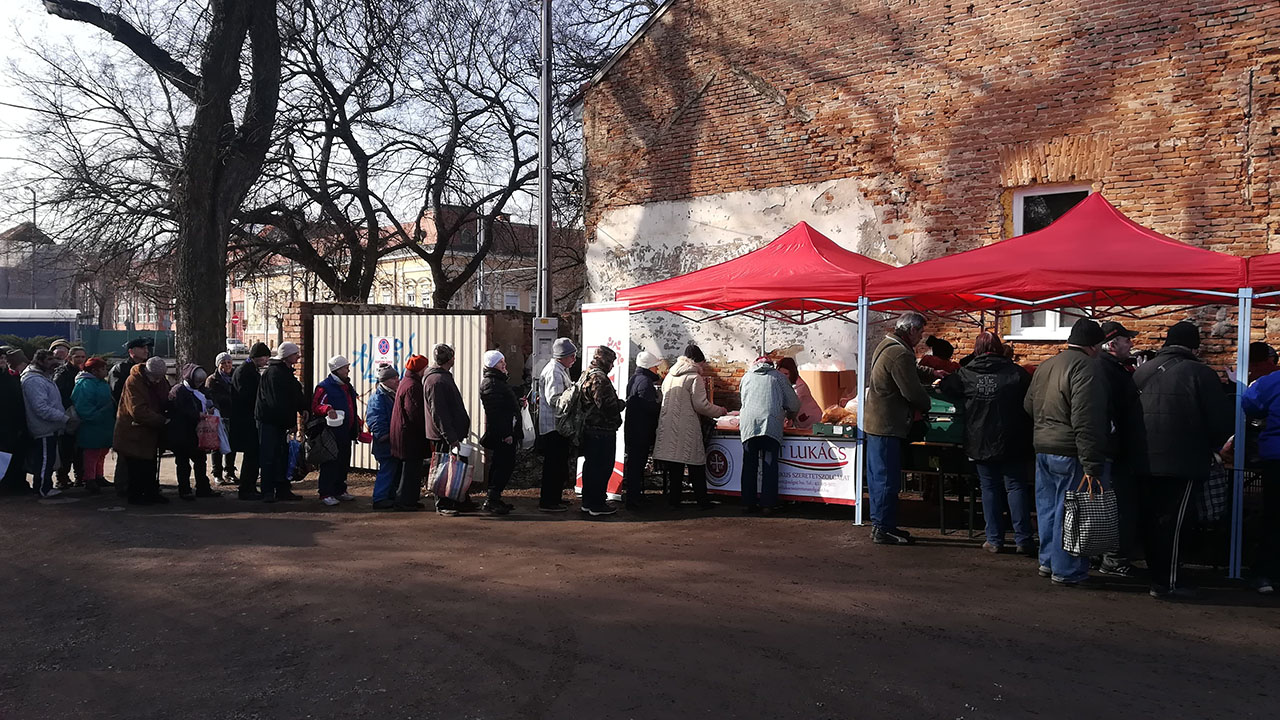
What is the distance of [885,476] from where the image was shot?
318 inches

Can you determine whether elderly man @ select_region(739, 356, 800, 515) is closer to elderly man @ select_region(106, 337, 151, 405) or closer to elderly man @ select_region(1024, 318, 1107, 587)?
elderly man @ select_region(1024, 318, 1107, 587)

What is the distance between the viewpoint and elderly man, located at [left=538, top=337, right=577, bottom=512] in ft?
32.1

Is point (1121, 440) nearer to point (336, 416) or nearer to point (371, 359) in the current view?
point (336, 416)

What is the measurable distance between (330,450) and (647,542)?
3981 millimetres

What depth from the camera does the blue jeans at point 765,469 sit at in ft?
31.7

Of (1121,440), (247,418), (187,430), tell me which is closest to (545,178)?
(247,418)

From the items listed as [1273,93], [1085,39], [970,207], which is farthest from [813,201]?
[1273,93]

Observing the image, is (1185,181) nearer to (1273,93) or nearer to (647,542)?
(1273,93)

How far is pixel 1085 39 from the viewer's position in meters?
10.8

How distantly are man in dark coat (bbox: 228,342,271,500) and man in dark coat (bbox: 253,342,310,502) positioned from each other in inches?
4.5

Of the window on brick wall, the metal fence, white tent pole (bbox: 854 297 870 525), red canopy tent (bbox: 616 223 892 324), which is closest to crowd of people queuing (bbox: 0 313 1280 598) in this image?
white tent pole (bbox: 854 297 870 525)

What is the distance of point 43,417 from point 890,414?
347 inches

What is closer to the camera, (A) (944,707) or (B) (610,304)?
(A) (944,707)

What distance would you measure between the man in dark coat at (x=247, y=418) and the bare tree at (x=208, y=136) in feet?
17.3
